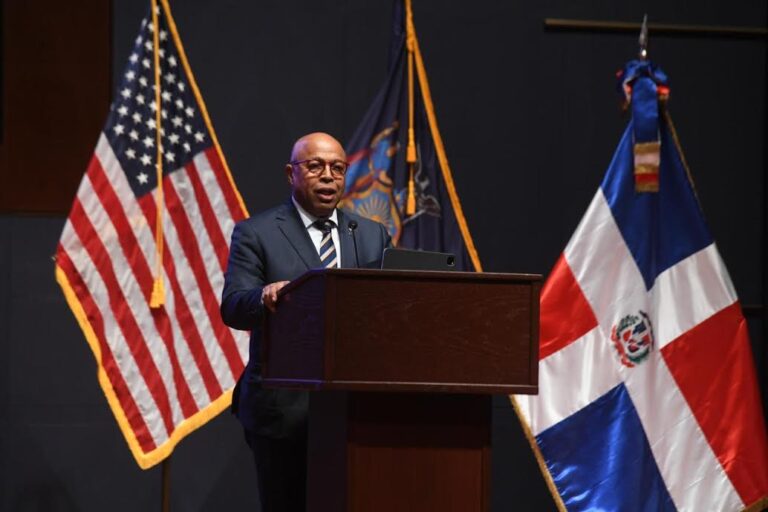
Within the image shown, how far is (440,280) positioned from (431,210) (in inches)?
80.1

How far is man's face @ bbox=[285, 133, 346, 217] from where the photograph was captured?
3.14 m

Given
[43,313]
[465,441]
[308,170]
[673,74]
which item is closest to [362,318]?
[465,441]

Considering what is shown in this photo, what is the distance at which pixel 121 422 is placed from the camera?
415 centimetres

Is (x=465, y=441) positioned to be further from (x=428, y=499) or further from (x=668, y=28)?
(x=668, y=28)

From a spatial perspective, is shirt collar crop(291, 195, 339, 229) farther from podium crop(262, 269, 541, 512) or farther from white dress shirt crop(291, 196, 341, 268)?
podium crop(262, 269, 541, 512)

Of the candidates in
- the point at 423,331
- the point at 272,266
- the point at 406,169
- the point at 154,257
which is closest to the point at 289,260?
the point at 272,266

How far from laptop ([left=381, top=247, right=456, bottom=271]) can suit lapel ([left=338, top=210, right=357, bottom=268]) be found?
510 mm

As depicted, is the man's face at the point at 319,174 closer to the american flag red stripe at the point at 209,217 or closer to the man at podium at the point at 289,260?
the man at podium at the point at 289,260

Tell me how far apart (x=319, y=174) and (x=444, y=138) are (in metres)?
1.99

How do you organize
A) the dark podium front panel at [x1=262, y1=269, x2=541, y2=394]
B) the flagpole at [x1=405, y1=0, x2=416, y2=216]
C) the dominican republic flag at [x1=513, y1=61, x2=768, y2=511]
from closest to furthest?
the dark podium front panel at [x1=262, y1=269, x2=541, y2=394]
the dominican republic flag at [x1=513, y1=61, x2=768, y2=511]
the flagpole at [x1=405, y1=0, x2=416, y2=216]

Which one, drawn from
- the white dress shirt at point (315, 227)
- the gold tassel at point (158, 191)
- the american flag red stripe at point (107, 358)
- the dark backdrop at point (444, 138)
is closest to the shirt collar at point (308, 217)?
the white dress shirt at point (315, 227)

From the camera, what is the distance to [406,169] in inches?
174

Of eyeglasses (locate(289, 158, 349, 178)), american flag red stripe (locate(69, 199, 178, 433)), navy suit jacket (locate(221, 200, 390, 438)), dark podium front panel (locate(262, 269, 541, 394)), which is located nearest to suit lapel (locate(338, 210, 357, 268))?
navy suit jacket (locate(221, 200, 390, 438))

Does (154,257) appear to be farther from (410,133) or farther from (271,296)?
(271,296)
